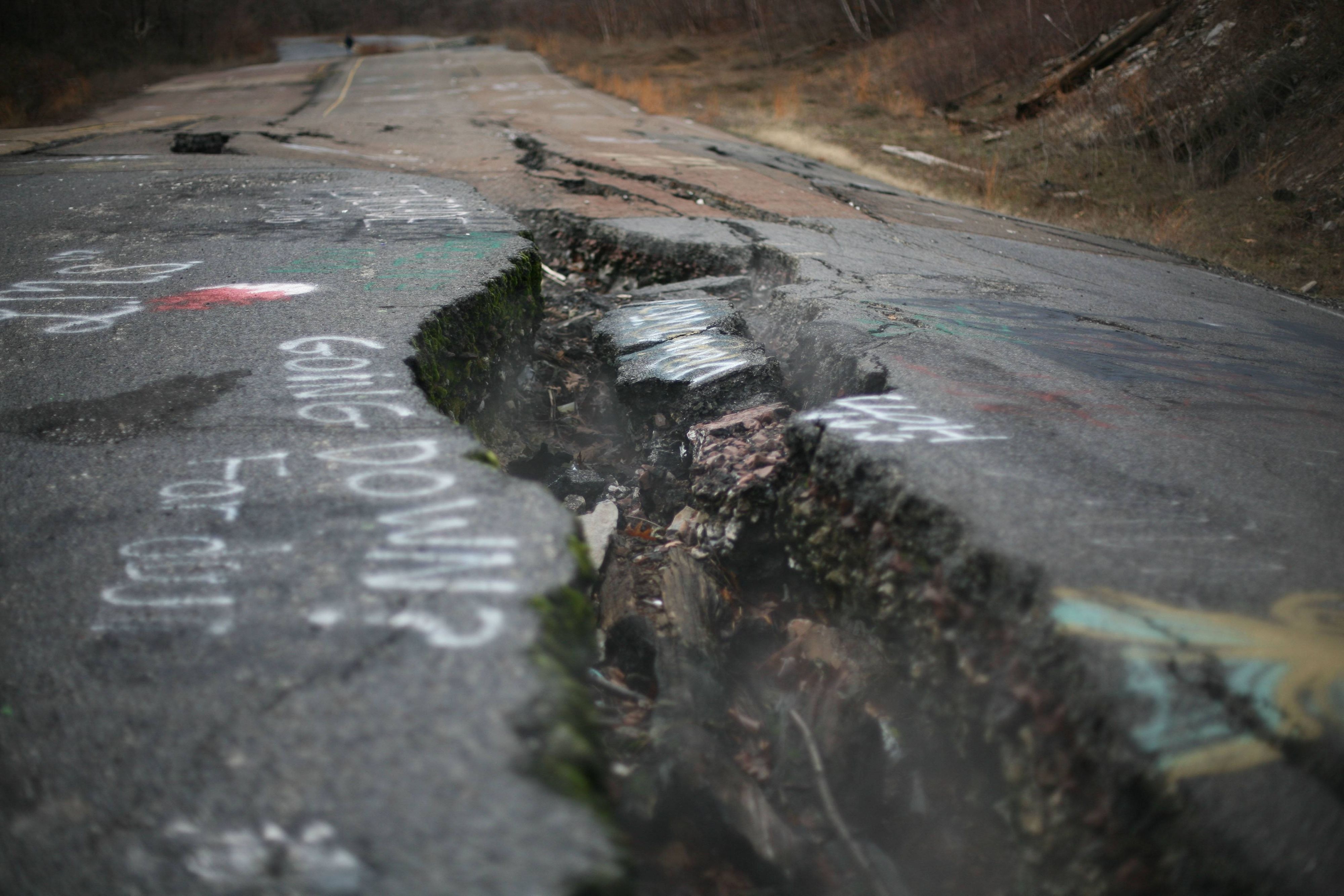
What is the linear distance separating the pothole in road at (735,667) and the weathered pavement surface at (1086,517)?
118 millimetres

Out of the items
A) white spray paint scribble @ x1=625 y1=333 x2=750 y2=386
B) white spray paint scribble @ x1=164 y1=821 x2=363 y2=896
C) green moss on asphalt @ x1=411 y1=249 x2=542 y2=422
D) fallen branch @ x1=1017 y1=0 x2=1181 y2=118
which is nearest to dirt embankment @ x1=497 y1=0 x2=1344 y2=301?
fallen branch @ x1=1017 y1=0 x2=1181 y2=118

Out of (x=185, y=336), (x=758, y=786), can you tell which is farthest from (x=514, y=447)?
(x=758, y=786)

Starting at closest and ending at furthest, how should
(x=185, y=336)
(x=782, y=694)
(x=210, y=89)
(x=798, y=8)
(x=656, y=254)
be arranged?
(x=782, y=694) < (x=185, y=336) < (x=656, y=254) < (x=210, y=89) < (x=798, y=8)

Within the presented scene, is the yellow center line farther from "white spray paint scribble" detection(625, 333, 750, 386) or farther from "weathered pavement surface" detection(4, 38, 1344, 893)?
"white spray paint scribble" detection(625, 333, 750, 386)

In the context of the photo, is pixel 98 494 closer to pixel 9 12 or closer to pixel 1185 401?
pixel 1185 401

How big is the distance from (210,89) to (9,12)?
23.2 ft

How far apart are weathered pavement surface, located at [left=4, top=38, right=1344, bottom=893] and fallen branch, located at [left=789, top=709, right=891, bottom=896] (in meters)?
0.33

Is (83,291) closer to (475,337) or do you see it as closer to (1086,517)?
(475,337)

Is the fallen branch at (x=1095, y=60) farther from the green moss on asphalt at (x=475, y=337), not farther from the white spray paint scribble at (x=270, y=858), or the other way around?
the white spray paint scribble at (x=270, y=858)

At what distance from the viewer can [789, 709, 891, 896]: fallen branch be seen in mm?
1676

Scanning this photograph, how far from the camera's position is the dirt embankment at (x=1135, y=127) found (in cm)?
762

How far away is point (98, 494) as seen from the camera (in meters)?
1.83

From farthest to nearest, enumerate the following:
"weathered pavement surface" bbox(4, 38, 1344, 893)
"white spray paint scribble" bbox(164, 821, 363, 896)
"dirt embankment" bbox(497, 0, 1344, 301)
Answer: "dirt embankment" bbox(497, 0, 1344, 301), "weathered pavement surface" bbox(4, 38, 1344, 893), "white spray paint scribble" bbox(164, 821, 363, 896)

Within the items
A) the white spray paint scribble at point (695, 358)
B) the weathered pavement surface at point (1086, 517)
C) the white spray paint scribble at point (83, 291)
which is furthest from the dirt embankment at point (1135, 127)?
the white spray paint scribble at point (83, 291)
